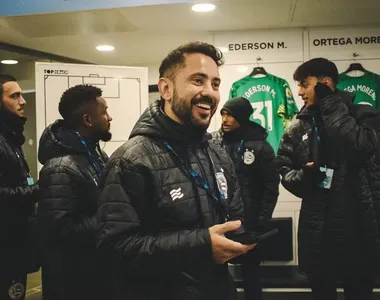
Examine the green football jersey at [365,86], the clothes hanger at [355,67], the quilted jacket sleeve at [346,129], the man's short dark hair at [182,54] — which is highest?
the clothes hanger at [355,67]

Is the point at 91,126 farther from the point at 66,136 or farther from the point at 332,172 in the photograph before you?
the point at 332,172

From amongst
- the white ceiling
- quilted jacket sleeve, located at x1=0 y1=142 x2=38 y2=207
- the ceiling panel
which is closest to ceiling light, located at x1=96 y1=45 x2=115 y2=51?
the white ceiling

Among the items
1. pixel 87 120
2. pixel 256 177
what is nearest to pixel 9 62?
pixel 87 120

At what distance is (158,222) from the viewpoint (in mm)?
1522

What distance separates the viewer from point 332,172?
2715 mm

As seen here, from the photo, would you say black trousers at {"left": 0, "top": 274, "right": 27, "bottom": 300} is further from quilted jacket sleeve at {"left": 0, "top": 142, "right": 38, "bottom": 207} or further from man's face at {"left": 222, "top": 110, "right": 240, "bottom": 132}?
man's face at {"left": 222, "top": 110, "right": 240, "bottom": 132}

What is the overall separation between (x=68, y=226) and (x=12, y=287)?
118 cm

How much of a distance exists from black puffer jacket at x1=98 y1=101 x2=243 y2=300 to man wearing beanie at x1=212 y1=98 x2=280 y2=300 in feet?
6.81

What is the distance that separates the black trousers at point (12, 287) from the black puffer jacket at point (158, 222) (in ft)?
6.24

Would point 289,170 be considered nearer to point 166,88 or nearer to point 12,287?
point 166,88

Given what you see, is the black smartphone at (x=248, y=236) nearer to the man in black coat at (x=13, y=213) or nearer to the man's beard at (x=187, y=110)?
the man's beard at (x=187, y=110)

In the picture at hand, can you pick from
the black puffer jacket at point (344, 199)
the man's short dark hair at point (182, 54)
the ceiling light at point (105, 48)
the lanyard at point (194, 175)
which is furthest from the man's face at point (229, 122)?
the ceiling light at point (105, 48)

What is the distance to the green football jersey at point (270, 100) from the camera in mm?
4941

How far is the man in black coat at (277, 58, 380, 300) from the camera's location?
8.70 ft
